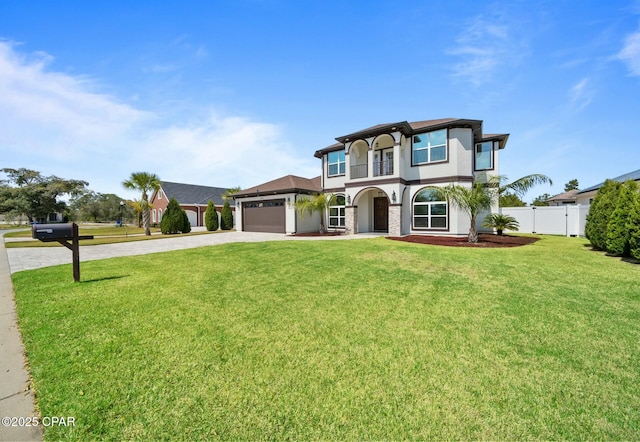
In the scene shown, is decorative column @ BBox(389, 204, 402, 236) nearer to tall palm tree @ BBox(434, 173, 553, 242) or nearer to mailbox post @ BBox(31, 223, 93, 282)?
tall palm tree @ BBox(434, 173, 553, 242)

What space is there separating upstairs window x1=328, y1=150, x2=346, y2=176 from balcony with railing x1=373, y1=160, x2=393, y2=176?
2.83 meters

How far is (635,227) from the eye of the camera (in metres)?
7.93

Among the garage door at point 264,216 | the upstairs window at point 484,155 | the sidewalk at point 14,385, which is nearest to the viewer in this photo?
the sidewalk at point 14,385

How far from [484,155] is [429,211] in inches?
205

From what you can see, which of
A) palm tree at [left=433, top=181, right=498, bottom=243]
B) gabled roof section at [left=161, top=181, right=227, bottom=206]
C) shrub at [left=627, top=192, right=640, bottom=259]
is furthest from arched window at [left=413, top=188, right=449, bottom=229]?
gabled roof section at [left=161, top=181, right=227, bottom=206]

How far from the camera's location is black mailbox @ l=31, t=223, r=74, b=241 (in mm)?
5809

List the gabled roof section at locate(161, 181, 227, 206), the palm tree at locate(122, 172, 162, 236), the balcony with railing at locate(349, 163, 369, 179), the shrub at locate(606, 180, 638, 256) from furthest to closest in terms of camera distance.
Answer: the gabled roof section at locate(161, 181, 227, 206), the palm tree at locate(122, 172, 162, 236), the balcony with railing at locate(349, 163, 369, 179), the shrub at locate(606, 180, 638, 256)

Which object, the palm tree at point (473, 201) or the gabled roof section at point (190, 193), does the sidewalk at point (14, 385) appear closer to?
the palm tree at point (473, 201)

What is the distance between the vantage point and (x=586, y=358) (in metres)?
3.27

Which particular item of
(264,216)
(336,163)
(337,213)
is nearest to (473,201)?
(337,213)

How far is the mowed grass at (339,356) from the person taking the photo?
7.48 feet

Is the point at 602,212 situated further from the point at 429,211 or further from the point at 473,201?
the point at 429,211

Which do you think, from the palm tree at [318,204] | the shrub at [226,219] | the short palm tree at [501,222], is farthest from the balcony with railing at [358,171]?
the shrub at [226,219]

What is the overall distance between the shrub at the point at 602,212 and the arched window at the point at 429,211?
5.99 metres
